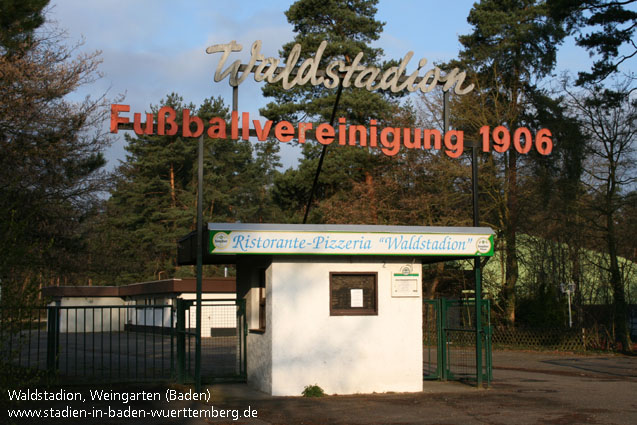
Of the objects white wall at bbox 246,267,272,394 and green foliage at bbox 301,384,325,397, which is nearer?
green foliage at bbox 301,384,325,397

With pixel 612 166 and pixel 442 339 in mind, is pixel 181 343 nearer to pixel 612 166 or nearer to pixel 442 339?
pixel 442 339

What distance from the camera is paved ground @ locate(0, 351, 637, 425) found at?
33.4 ft

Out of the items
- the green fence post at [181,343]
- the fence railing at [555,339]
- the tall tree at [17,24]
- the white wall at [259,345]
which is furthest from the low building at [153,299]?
the white wall at [259,345]

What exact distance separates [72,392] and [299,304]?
172 inches

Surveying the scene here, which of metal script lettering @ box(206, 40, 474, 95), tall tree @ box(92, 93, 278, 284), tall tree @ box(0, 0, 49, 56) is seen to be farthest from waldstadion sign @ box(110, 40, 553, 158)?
tall tree @ box(92, 93, 278, 284)

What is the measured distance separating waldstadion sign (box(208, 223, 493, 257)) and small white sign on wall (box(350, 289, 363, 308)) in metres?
0.94

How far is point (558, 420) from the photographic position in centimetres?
1016

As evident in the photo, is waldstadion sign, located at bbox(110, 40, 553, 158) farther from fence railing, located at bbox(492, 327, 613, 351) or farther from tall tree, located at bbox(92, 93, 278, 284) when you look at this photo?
tall tree, located at bbox(92, 93, 278, 284)

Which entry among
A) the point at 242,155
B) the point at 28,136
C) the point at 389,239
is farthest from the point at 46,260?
the point at 242,155

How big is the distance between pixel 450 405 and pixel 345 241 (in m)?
3.33

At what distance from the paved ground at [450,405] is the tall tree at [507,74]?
13.4 meters

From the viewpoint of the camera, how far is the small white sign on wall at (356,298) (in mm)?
13109

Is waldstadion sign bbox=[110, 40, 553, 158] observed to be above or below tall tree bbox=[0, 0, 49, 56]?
below

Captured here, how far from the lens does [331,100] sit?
111 ft
